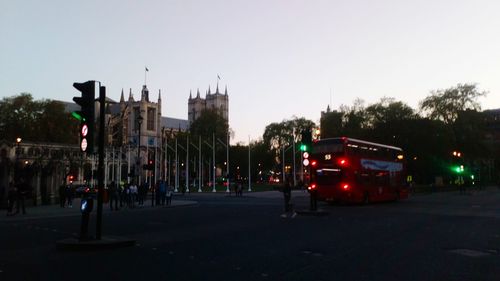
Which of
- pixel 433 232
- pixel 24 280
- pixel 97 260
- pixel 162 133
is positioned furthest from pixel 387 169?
pixel 162 133

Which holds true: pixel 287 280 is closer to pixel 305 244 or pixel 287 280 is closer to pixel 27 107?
pixel 305 244

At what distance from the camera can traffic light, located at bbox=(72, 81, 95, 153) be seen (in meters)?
12.2

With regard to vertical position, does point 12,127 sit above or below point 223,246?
above

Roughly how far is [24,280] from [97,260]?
2.27 m

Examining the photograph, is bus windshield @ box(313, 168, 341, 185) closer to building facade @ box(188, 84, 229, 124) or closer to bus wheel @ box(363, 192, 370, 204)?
bus wheel @ box(363, 192, 370, 204)

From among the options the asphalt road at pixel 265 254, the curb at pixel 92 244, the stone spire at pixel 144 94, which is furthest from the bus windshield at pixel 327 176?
the stone spire at pixel 144 94

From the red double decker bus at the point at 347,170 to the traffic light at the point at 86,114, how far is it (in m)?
18.5

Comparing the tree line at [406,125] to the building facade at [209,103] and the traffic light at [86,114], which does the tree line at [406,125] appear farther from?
the building facade at [209,103]

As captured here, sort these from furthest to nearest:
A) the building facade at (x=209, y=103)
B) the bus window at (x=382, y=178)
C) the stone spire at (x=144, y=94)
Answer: the building facade at (x=209, y=103), the stone spire at (x=144, y=94), the bus window at (x=382, y=178)

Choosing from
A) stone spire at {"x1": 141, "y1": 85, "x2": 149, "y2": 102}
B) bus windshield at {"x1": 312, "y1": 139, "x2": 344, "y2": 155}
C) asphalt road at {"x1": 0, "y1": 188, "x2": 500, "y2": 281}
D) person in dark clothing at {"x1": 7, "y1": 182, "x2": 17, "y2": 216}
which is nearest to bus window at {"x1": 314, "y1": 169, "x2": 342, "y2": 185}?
bus windshield at {"x1": 312, "y1": 139, "x2": 344, "y2": 155}

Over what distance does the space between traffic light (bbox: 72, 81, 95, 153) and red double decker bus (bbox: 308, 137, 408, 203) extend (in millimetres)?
18521

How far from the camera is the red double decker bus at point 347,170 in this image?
30562 millimetres

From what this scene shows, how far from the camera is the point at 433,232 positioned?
53.5ft

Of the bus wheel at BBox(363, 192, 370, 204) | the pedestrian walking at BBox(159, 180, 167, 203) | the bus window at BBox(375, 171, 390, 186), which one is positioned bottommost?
the bus wheel at BBox(363, 192, 370, 204)
